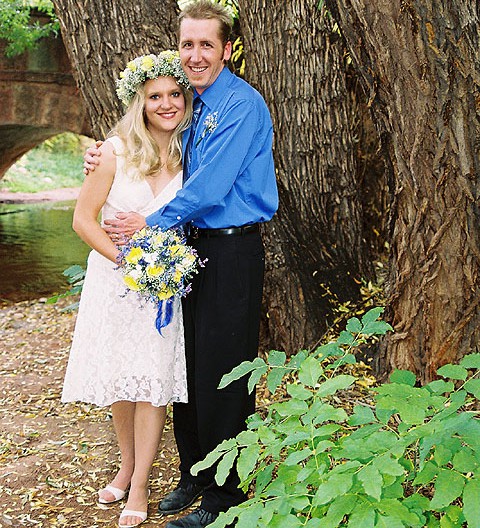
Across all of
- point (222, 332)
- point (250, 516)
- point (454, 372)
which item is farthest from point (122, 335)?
point (454, 372)

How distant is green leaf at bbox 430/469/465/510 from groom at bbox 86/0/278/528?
4.34ft

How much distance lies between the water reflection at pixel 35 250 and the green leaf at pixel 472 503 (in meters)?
7.83

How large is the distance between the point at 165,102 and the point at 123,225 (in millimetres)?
518

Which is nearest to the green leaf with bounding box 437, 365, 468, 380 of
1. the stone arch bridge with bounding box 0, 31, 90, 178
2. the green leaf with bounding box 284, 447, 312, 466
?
the green leaf with bounding box 284, 447, 312, 466

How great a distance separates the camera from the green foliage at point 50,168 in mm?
20395

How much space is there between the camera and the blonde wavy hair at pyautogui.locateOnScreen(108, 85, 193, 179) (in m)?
3.05

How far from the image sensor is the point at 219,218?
2.96 m

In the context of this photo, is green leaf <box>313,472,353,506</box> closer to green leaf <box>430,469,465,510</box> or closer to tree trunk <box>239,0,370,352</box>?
green leaf <box>430,469,465,510</box>

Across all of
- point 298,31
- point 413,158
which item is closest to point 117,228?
point 413,158

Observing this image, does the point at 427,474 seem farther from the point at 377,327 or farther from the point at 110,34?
the point at 110,34

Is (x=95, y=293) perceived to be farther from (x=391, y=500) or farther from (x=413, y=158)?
(x=391, y=500)

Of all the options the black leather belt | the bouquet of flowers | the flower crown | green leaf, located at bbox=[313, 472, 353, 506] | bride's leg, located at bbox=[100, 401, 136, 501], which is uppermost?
the flower crown

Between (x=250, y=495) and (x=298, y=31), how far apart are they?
8.17 feet

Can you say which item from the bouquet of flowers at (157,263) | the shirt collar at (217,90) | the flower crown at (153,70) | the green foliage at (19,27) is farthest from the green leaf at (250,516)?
the green foliage at (19,27)
